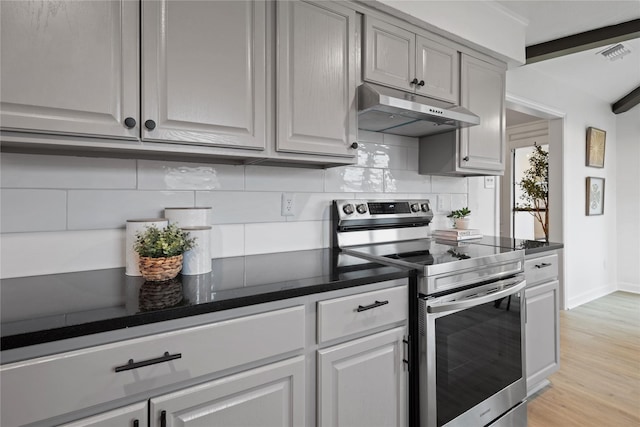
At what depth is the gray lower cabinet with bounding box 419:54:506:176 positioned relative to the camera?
220 cm

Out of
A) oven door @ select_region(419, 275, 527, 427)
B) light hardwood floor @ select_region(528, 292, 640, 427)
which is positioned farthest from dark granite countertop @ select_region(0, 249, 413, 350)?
light hardwood floor @ select_region(528, 292, 640, 427)

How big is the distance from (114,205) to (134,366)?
2.56ft

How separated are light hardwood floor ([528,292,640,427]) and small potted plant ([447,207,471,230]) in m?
1.16

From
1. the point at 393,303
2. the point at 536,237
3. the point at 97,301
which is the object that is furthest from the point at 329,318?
the point at 536,237

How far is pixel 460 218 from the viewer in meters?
2.48

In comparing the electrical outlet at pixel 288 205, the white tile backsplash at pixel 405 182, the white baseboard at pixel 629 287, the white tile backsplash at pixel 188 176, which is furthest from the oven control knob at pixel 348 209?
the white baseboard at pixel 629 287

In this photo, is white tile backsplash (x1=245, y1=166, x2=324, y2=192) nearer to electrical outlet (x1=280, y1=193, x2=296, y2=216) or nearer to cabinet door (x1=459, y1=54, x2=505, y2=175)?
electrical outlet (x1=280, y1=193, x2=296, y2=216)

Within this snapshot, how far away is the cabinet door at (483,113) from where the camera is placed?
86.4 inches

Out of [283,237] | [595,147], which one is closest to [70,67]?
[283,237]

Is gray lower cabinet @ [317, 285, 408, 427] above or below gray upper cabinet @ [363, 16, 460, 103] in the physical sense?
below

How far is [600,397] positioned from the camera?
213 centimetres

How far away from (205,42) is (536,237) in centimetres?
671

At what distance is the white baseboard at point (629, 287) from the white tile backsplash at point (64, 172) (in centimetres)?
585

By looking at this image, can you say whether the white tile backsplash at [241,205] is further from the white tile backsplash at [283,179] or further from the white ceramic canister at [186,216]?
the white ceramic canister at [186,216]
